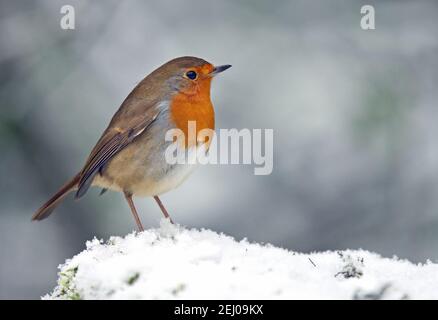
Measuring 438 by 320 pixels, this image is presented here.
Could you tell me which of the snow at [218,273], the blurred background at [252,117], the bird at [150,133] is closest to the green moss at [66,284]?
the snow at [218,273]

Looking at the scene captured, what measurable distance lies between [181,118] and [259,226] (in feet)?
4.03

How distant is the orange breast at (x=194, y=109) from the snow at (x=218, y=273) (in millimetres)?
800

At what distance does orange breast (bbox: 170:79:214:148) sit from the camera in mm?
4074

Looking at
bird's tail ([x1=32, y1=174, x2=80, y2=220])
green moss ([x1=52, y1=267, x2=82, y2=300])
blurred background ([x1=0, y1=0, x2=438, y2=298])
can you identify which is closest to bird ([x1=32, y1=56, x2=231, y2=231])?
bird's tail ([x1=32, y1=174, x2=80, y2=220])

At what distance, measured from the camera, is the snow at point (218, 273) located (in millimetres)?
2807

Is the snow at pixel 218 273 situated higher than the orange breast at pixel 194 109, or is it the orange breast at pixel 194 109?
the orange breast at pixel 194 109

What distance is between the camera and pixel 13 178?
16.9ft

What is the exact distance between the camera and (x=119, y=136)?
413 cm

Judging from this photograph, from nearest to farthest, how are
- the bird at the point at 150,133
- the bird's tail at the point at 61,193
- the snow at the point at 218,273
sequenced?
the snow at the point at 218,273 < the bird at the point at 150,133 < the bird's tail at the point at 61,193

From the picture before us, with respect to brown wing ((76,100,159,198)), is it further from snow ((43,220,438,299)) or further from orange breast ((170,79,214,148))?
snow ((43,220,438,299))

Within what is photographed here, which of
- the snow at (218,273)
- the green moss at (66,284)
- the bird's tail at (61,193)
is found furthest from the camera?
the bird's tail at (61,193)

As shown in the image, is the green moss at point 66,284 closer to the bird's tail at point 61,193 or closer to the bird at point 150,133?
the bird at point 150,133
